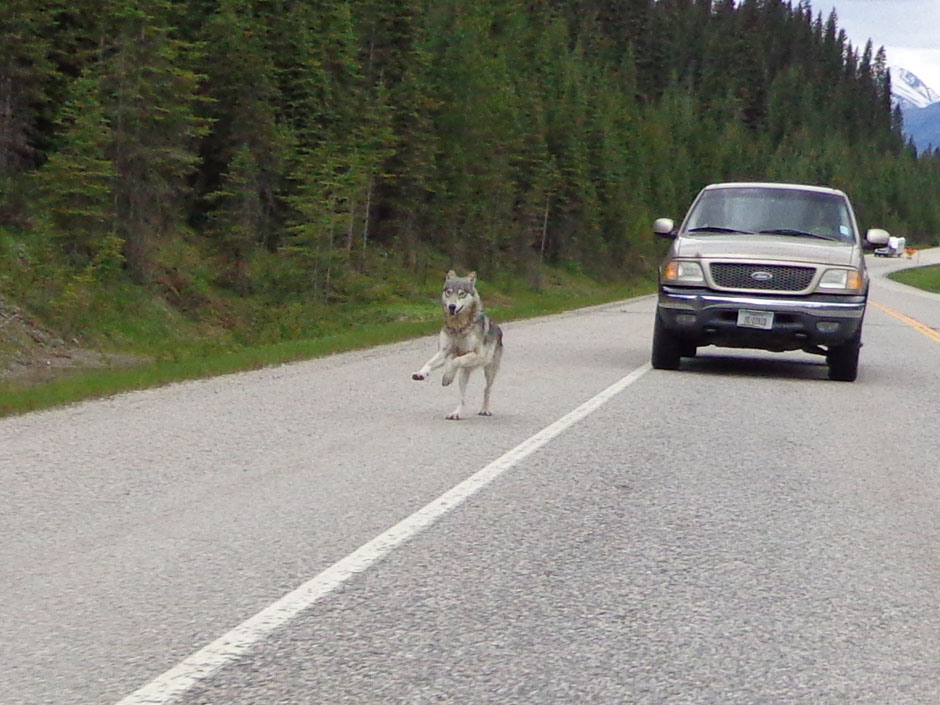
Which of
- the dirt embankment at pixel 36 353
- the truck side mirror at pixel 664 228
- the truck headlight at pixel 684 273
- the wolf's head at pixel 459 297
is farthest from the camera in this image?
the dirt embankment at pixel 36 353

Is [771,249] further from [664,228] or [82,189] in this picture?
[82,189]

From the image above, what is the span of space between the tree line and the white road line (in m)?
22.6

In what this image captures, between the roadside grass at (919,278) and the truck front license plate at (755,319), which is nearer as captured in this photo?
the truck front license plate at (755,319)

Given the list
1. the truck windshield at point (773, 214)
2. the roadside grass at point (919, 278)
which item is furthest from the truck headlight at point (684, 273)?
the roadside grass at point (919, 278)

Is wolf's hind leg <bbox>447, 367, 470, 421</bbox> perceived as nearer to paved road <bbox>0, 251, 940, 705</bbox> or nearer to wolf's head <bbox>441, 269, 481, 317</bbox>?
paved road <bbox>0, 251, 940, 705</bbox>

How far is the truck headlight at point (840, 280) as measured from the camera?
14.7 metres

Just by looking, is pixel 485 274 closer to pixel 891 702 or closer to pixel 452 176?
pixel 452 176

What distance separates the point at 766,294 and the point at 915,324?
621 inches

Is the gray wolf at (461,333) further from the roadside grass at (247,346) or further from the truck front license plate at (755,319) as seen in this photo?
the truck front license plate at (755,319)

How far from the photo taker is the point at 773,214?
52.7 ft

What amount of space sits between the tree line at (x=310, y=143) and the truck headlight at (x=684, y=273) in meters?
17.4

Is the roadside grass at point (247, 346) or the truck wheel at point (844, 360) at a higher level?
the truck wheel at point (844, 360)

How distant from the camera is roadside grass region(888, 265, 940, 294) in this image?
2950 inches

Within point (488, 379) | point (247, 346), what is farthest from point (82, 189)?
point (488, 379)
